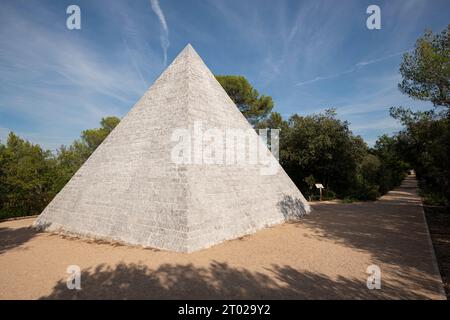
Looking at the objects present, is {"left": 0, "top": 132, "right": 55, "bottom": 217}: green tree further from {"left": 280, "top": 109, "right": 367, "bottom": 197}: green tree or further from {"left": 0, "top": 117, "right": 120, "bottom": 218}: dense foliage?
{"left": 280, "top": 109, "right": 367, "bottom": 197}: green tree

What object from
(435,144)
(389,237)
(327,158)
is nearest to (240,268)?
(389,237)

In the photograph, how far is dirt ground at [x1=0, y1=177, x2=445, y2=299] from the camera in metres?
4.86

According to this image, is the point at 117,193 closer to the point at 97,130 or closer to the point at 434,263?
the point at 434,263

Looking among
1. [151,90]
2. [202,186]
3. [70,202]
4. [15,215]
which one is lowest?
[15,215]

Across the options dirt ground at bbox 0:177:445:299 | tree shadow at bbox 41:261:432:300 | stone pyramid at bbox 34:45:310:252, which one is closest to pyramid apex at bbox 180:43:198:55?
stone pyramid at bbox 34:45:310:252

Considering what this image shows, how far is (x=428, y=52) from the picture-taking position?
11039 millimetres

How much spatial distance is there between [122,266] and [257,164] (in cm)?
811

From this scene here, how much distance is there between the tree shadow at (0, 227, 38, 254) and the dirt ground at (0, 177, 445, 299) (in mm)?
80

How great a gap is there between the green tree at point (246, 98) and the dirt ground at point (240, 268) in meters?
21.5

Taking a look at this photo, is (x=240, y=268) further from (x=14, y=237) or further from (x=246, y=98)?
(x=246, y=98)

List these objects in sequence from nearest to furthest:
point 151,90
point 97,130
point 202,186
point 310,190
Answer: point 202,186, point 151,90, point 310,190, point 97,130

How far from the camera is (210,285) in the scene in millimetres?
5156
